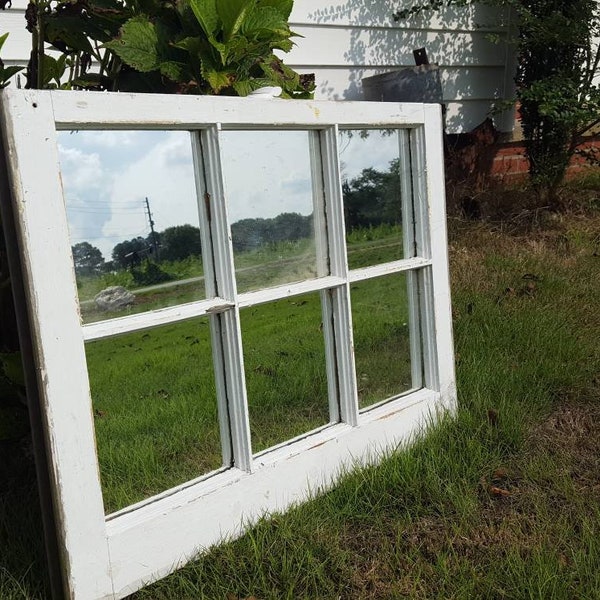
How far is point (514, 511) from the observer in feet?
6.49

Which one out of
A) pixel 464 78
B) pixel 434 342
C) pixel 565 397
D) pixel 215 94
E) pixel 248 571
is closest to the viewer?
Answer: pixel 248 571

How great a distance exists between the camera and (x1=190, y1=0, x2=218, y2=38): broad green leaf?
1788 millimetres

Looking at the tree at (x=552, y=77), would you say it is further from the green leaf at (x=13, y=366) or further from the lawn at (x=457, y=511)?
the green leaf at (x=13, y=366)

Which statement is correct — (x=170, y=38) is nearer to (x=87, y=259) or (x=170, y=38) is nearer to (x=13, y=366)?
(x=87, y=259)

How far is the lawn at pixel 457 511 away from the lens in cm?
168

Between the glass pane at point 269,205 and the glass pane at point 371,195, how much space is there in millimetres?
143

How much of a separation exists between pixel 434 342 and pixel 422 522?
658mm

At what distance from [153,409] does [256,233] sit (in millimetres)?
507

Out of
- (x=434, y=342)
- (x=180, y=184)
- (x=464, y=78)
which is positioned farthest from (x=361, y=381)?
(x=464, y=78)

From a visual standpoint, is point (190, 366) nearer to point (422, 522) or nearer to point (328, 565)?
point (328, 565)

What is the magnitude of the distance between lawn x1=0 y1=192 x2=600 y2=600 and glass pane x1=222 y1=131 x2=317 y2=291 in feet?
0.40

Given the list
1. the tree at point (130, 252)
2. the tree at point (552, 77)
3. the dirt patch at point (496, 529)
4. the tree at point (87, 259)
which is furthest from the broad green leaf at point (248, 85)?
the tree at point (552, 77)

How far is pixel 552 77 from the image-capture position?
465cm

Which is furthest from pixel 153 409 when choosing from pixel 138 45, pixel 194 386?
pixel 138 45
